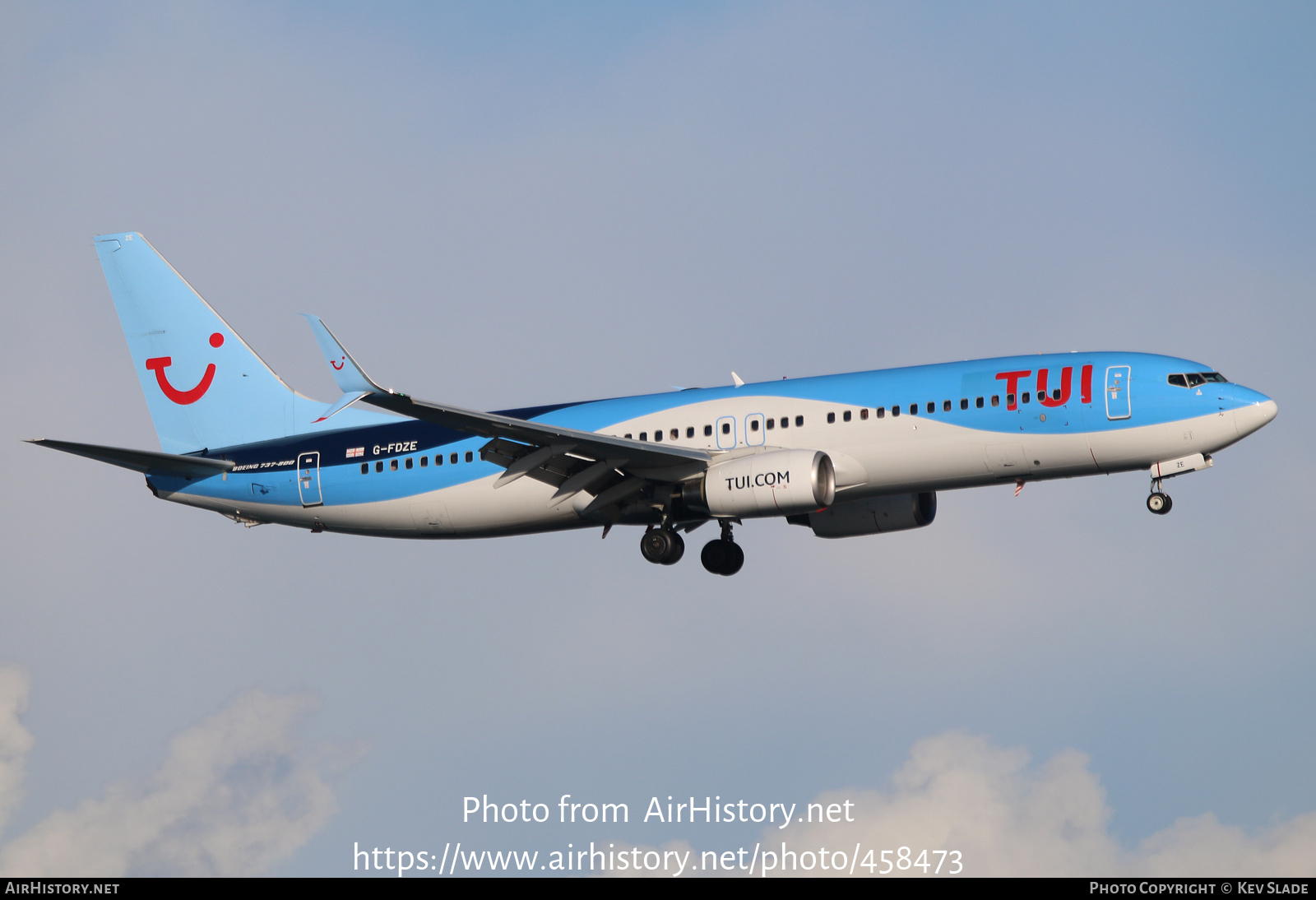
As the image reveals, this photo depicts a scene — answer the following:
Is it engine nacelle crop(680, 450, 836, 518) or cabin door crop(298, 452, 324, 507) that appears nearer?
engine nacelle crop(680, 450, 836, 518)

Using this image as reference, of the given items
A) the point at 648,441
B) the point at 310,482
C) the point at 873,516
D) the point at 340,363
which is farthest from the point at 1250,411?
the point at 310,482

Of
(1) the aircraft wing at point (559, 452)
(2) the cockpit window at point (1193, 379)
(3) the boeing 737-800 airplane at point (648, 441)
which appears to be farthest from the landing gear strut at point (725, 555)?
(2) the cockpit window at point (1193, 379)

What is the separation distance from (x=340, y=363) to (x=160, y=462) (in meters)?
12.6

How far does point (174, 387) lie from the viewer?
154ft

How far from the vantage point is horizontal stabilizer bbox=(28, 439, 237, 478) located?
4119 centimetres

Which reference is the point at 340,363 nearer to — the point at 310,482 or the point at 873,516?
the point at 310,482

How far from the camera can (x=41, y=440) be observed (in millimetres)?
35719

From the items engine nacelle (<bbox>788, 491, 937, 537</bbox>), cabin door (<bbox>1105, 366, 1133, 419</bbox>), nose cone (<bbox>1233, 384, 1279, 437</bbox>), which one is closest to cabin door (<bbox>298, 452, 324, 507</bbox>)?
engine nacelle (<bbox>788, 491, 937, 537</bbox>)

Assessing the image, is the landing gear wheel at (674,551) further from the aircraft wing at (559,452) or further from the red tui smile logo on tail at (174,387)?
the red tui smile logo on tail at (174,387)

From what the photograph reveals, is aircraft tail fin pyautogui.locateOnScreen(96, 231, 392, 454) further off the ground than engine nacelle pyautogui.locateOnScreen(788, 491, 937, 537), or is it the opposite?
aircraft tail fin pyautogui.locateOnScreen(96, 231, 392, 454)

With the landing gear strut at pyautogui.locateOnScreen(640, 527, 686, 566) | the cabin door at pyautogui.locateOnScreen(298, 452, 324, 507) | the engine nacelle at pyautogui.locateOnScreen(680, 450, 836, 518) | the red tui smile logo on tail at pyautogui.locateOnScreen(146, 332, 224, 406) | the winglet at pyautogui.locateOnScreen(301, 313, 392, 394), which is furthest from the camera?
the red tui smile logo on tail at pyautogui.locateOnScreen(146, 332, 224, 406)

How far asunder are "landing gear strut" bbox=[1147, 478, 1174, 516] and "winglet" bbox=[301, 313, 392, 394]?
18.9 m

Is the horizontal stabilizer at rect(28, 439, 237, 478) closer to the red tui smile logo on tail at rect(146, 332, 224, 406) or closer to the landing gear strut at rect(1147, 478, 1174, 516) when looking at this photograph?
the red tui smile logo on tail at rect(146, 332, 224, 406)
